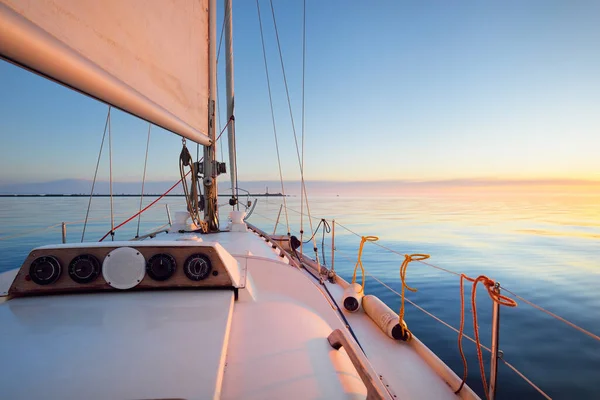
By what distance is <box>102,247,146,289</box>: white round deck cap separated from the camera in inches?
84.3

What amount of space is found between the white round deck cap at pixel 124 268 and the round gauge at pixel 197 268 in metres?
0.31

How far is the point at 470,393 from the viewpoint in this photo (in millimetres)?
2350

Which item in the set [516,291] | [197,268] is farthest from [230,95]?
[516,291]

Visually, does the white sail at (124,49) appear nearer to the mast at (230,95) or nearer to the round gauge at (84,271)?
the round gauge at (84,271)

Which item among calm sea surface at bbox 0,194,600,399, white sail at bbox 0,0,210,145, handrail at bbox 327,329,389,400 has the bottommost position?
calm sea surface at bbox 0,194,600,399

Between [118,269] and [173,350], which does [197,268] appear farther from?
[173,350]

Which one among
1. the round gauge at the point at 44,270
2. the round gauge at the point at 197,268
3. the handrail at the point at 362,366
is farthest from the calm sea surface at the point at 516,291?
the handrail at the point at 362,366

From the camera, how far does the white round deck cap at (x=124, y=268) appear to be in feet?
7.02

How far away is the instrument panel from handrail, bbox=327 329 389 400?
3.04ft

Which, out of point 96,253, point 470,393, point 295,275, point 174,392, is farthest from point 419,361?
point 96,253

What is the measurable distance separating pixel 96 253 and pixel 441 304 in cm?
693

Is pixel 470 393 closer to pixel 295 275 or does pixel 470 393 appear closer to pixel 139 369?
pixel 295 275

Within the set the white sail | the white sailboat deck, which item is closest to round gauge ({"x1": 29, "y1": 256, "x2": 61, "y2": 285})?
the white sailboat deck

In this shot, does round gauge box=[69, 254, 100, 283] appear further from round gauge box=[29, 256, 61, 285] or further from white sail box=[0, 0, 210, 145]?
white sail box=[0, 0, 210, 145]
